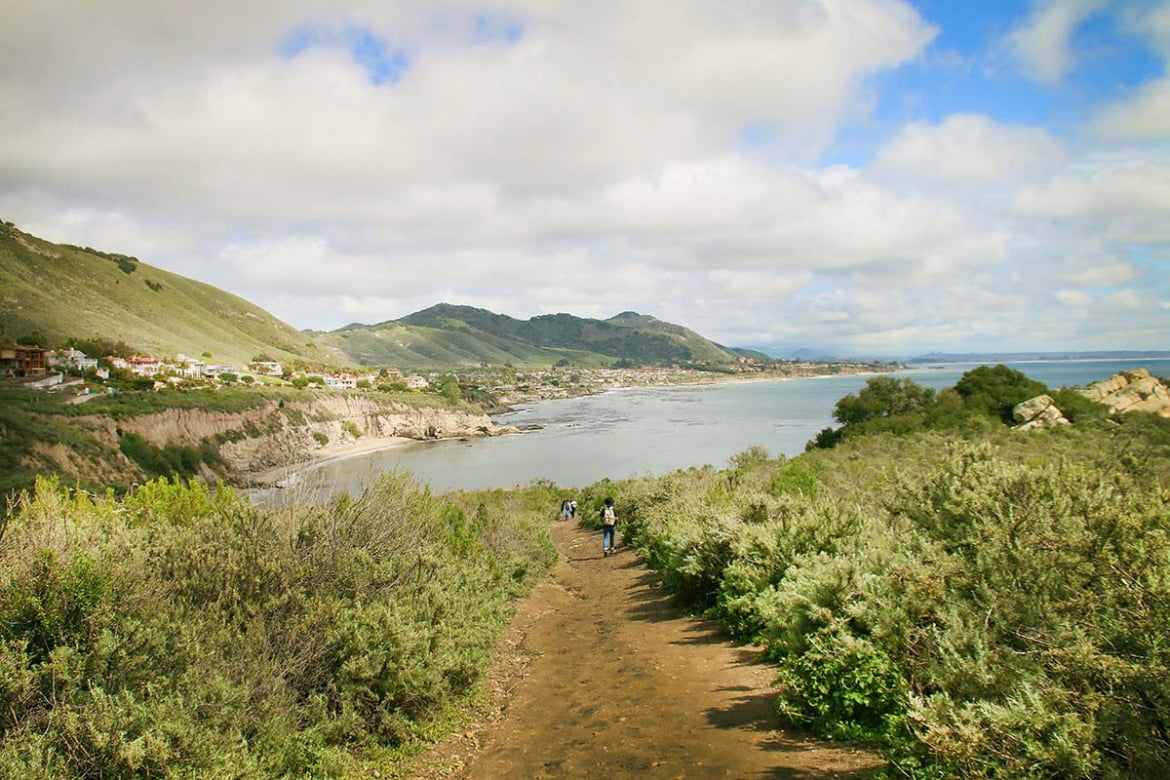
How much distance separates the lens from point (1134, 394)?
44.9 metres

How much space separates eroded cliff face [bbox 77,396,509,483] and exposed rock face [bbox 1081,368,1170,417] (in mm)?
54845

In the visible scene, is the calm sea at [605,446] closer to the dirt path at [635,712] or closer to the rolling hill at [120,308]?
the dirt path at [635,712]

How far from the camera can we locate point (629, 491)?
1000 inches

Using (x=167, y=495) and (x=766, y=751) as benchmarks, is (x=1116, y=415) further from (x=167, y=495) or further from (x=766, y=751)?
(x=167, y=495)

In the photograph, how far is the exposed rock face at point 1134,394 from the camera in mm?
42675

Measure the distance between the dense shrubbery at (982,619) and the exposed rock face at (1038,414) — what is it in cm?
Answer: 3594

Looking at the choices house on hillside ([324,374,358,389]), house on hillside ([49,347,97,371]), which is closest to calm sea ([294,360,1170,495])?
house on hillside ([324,374,358,389])

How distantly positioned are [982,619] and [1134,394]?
2093 inches

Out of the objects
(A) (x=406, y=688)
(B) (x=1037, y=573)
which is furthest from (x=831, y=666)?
(A) (x=406, y=688)

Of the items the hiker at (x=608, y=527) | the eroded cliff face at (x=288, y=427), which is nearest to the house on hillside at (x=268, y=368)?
the eroded cliff face at (x=288, y=427)

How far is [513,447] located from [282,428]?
26214mm

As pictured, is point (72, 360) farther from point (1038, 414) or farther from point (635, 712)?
point (1038, 414)

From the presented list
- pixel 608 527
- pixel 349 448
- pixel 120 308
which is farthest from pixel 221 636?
pixel 120 308

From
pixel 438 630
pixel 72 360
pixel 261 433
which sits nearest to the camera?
pixel 438 630
